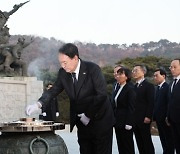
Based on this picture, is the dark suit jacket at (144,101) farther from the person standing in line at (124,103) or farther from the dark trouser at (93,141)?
the dark trouser at (93,141)

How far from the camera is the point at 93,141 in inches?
182

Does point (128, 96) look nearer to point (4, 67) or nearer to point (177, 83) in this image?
point (177, 83)

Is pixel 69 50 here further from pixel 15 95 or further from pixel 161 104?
pixel 15 95

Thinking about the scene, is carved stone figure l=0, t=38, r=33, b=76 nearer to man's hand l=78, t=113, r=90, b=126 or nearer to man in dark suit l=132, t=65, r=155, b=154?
man in dark suit l=132, t=65, r=155, b=154

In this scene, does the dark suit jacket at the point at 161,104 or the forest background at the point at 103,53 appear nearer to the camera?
the dark suit jacket at the point at 161,104

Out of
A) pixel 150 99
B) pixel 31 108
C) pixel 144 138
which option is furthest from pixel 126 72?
pixel 31 108

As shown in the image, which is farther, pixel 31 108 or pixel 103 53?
pixel 103 53

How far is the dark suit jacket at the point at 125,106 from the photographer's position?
619 cm

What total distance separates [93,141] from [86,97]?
516 millimetres

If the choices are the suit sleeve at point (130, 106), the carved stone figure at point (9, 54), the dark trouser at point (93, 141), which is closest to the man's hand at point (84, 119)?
the dark trouser at point (93, 141)

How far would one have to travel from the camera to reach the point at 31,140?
3664 millimetres

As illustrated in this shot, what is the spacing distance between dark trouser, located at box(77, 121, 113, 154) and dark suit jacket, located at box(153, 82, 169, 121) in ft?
9.53

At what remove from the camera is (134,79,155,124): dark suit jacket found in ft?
Result: 22.8

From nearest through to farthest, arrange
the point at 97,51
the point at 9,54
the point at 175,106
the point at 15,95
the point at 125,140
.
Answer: the point at 175,106 < the point at 125,140 < the point at 9,54 < the point at 15,95 < the point at 97,51
